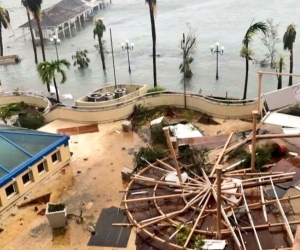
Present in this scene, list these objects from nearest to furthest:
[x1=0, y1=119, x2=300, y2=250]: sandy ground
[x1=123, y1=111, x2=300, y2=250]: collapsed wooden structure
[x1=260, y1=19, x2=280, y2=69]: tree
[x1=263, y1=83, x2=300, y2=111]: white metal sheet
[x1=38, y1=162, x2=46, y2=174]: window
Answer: [x1=123, y1=111, x2=300, y2=250]: collapsed wooden structure → [x1=0, y1=119, x2=300, y2=250]: sandy ground → [x1=38, y1=162, x2=46, y2=174]: window → [x1=263, y1=83, x2=300, y2=111]: white metal sheet → [x1=260, y1=19, x2=280, y2=69]: tree

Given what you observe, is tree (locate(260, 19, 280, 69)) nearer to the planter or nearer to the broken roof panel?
the broken roof panel

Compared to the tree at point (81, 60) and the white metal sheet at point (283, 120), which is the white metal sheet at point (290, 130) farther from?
the tree at point (81, 60)

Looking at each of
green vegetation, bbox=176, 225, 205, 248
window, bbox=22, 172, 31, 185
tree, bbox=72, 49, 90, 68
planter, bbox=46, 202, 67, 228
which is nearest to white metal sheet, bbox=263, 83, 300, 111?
green vegetation, bbox=176, 225, 205, 248

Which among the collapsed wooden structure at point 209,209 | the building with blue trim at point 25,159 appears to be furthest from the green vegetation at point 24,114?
the collapsed wooden structure at point 209,209

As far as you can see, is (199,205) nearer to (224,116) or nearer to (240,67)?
(224,116)

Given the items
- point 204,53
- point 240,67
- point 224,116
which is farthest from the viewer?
point 204,53

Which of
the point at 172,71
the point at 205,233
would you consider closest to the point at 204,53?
the point at 172,71
